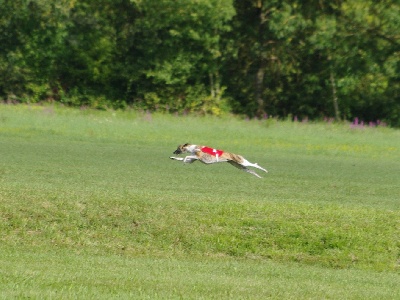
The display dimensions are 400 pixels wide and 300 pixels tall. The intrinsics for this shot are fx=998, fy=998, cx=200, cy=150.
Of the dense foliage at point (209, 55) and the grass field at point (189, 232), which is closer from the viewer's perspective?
the grass field at point (189, 232)

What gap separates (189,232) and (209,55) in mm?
32032

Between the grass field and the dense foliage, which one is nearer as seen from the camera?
the grass field

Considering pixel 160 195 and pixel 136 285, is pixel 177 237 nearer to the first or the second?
pixel 160 195

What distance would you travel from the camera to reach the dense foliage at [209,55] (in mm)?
42562

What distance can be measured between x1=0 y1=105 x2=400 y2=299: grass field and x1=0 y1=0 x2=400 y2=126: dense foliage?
20.3 meters

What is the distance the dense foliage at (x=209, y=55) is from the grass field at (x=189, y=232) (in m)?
20.3

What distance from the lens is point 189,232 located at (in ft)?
43.5

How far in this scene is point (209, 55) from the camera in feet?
147

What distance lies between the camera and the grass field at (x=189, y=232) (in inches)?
411

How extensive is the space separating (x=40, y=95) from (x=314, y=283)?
34.3 metres

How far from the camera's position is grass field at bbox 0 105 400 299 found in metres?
10.4

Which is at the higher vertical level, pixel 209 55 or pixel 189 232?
pixel 189 232

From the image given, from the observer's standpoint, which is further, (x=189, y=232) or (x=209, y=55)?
(x=209, y=55)

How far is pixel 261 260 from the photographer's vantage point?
12.9 metres
